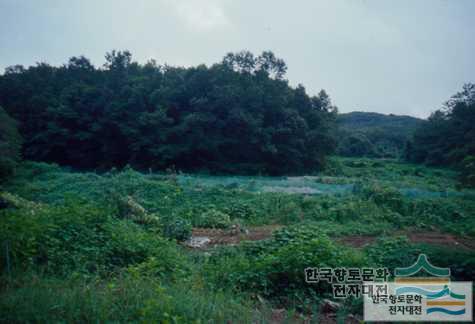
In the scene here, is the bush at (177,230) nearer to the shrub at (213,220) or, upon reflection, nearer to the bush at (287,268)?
the shrub at (213,220)

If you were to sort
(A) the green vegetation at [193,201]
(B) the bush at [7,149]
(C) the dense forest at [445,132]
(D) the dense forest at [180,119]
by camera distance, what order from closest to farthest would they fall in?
(A) the green vegetation at [193,201]
(B) the bush at [7,149]
(D) the dense forest at [180,119]
(C) the dense forest at [445,132]

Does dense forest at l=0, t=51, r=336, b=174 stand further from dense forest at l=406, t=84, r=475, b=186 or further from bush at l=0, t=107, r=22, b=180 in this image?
dense forest at l=406, t=84, r=475, b=186

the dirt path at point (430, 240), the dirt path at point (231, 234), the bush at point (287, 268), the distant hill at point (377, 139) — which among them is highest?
the distant hill at point (377, 139)

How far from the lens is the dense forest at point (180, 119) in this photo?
91.0 feet

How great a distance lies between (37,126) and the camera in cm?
3086

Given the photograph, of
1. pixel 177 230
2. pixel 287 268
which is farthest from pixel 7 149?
pixel 287 268

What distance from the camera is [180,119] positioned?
1126 inches

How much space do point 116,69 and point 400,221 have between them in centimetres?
2950

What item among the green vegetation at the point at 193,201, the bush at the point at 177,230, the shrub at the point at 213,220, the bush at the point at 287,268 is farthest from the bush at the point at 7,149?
the bush at the point at 287,268

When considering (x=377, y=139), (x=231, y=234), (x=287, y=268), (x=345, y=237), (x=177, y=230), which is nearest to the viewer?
(x=287, y=268)

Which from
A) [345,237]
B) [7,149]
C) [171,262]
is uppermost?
[7,149]

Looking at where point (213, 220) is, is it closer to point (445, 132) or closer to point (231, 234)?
point (231, 234)

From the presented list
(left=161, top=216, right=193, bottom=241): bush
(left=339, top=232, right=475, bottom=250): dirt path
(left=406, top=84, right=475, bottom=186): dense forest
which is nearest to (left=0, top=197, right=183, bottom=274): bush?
(left=161, top=216, right=193, bottom=241): bush

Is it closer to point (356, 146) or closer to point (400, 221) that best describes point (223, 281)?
point (400, 221)
